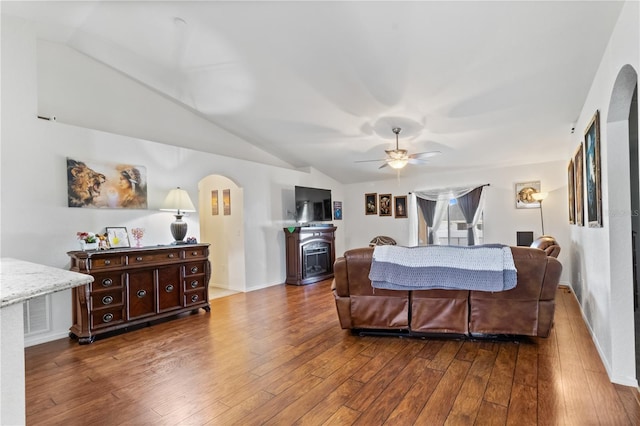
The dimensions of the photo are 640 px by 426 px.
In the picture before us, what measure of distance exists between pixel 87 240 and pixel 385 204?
20.2 feet

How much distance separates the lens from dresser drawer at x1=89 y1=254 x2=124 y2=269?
11.3 ft

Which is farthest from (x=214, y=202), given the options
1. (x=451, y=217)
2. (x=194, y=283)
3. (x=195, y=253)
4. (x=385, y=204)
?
(x=451, y=217)

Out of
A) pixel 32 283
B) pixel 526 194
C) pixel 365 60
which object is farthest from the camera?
pixel 526 194

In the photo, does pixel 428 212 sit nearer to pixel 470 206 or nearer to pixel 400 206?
pixel 400 206

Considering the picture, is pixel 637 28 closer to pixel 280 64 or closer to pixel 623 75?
pixel 623 75

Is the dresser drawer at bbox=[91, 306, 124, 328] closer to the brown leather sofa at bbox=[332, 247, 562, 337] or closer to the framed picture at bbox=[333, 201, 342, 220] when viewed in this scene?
the brown leather sofa at bbox=[332, 247, 562, 337]

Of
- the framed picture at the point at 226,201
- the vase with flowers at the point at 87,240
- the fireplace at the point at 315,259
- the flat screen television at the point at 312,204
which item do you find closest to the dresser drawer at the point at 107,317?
the vase with flowers at the point at 87,240

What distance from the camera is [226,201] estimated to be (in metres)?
6.14

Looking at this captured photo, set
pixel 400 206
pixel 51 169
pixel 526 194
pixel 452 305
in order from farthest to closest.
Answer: pixel 400 206 → pixel 526 194 → pixel 51 169 → pixel 452 305

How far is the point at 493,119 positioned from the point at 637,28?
2852 mm

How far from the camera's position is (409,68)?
11.1ft

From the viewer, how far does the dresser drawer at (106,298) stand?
3.46 meters

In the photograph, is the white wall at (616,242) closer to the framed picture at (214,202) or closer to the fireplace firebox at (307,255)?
the fireplace firebox at (307,255)

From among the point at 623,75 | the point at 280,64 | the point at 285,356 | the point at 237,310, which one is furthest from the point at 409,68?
the point at 237,310
